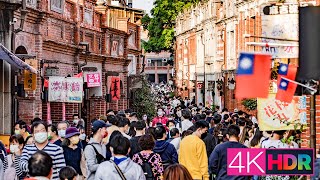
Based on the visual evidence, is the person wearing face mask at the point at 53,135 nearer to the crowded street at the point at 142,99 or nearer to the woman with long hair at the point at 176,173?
the crowded street at the point at 142,99

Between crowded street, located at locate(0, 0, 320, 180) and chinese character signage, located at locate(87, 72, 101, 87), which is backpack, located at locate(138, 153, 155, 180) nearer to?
crowded street, located at locate(0, 0, 320, 180)

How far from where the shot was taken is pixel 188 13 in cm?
7794

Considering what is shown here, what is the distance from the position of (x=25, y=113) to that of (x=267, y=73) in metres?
18.5

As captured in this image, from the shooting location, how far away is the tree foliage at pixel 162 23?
87.4m

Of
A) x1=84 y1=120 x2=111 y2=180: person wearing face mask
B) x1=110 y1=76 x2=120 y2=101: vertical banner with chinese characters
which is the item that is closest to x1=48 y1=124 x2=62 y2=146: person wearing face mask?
x1=84 y1=120 x2=111 y2=180: person wearing face mask

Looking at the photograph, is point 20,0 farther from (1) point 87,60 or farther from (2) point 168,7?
(2) point 168,7

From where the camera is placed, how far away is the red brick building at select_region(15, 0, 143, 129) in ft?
90.2

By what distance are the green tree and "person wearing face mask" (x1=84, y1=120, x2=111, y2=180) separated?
3173 cm

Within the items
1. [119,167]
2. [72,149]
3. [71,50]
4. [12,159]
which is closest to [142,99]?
[71,50]

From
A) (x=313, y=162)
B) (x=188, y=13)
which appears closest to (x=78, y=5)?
(x=313, y=162)

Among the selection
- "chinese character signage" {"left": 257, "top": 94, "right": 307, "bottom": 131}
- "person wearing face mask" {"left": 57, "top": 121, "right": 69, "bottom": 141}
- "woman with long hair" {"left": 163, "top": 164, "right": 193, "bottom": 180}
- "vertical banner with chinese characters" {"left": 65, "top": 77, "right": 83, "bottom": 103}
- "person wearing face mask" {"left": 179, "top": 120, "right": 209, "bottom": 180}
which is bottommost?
"person wearing face mask" {"left": 179, "top": 120, "right": 209, "bottom": 180}

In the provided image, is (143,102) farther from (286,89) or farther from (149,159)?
(286,89)

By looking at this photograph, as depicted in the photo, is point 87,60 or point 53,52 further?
point 87,60

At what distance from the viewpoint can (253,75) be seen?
31.8 ft
